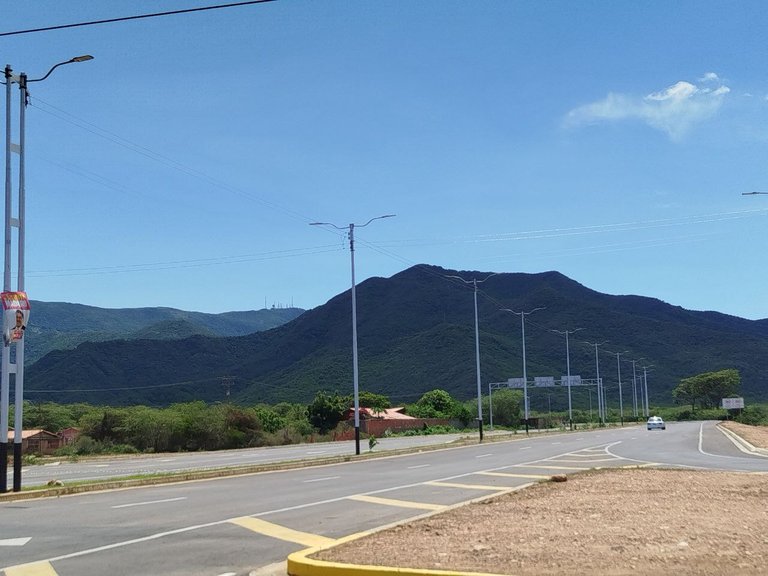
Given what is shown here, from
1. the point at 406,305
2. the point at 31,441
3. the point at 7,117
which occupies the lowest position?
the point at 31,441

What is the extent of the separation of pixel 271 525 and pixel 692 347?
176 meters

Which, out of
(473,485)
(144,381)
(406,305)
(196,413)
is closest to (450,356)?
(406,305)

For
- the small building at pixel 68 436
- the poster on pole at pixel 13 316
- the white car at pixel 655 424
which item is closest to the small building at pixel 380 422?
the small building at pixel 68 436

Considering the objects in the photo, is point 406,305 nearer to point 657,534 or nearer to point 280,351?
point 280,351

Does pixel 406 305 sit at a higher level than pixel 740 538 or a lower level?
higher

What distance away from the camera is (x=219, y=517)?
46.1 ft

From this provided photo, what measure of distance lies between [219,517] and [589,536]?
7114 millimetres

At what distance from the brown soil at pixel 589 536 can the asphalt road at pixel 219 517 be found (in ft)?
4.95

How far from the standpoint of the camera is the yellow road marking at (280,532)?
36.0ft

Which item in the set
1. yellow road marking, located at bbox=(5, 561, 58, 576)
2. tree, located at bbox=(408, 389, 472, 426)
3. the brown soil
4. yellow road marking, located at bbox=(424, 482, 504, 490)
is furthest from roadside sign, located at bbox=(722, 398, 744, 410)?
yellow road marking, located at bbox=(5, 561, 58, 576)

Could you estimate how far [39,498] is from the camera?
19.0m

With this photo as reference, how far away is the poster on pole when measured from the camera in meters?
19.2

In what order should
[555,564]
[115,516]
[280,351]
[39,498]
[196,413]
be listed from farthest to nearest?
[280,351] → [196,413] → [39,498] → [115,516] → [555,564]

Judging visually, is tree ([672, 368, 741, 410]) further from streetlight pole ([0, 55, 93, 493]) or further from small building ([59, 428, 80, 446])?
streetlight pole ([0, 55, 93, 493])
